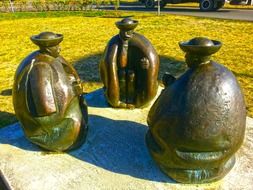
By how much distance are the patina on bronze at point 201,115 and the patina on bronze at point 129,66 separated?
1.13 meters

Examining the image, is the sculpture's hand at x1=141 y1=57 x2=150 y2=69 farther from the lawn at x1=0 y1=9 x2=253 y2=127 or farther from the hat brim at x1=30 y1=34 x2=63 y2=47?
the lawn at x1=0 y1=9 x2=253 y2=127

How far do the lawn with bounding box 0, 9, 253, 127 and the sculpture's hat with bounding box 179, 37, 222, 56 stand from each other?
8.46 feet

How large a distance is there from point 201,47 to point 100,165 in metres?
1.52

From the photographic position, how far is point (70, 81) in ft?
11.2

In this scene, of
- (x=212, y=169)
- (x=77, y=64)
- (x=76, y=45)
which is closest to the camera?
(x=212, y=169)

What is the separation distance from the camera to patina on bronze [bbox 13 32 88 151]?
3.12 m

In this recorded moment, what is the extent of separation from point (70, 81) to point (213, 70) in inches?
58.7

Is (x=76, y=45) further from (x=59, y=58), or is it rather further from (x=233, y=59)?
(x=59, y=58)

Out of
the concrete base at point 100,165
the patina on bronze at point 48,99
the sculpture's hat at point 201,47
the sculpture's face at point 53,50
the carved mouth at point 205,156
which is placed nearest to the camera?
the sculpture's hat at point 201,47

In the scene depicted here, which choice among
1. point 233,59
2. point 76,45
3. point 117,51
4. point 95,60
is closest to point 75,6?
point 76,45

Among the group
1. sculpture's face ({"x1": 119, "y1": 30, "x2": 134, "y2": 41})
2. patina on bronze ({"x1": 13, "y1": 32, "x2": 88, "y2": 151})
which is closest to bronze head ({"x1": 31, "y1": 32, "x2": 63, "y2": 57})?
patina on bronze ({"x1": 13, "y1": 32, "x2": 88, "y2": 151})

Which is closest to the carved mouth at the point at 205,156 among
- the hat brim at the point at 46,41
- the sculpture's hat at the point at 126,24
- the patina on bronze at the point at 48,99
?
the patina on bronze at the point at 48,99

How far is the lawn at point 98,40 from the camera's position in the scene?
6477 mm

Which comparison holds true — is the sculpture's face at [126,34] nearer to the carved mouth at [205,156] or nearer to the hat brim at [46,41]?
the hat brim at [46,41]
